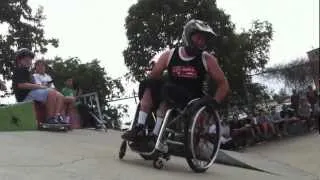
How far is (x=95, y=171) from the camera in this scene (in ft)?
20.5

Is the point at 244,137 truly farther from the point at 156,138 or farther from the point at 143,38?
the point at 156,138

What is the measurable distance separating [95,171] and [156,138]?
844 millimetres

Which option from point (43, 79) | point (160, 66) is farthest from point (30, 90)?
point (160, 66)

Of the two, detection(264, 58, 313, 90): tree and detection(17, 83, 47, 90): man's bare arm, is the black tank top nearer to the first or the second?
detection(17, 83, 47, 90): man's bare arm

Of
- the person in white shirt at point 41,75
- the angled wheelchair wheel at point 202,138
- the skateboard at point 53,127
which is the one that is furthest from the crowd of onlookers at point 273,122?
the angled wheelchair wheel at point 202,138

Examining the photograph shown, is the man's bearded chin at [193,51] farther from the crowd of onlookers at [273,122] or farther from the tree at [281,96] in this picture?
the tree at [281,96]

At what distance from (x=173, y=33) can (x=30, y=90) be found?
10.1m

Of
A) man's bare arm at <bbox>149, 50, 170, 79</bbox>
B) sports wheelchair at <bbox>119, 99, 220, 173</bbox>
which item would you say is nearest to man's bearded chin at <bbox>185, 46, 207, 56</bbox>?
man's bare arm at <bbox>149, 50, 170, 79</bbox>

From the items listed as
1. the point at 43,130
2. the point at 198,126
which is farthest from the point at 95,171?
the point at 43,130

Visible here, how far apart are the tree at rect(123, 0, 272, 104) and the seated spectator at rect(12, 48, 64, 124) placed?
9494mm

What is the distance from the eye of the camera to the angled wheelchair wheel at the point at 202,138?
6645 millimetres

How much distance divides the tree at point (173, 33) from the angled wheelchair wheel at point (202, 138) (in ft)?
41.0

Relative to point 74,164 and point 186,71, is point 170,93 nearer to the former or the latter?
point 186,71

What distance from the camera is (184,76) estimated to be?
6941 mm
